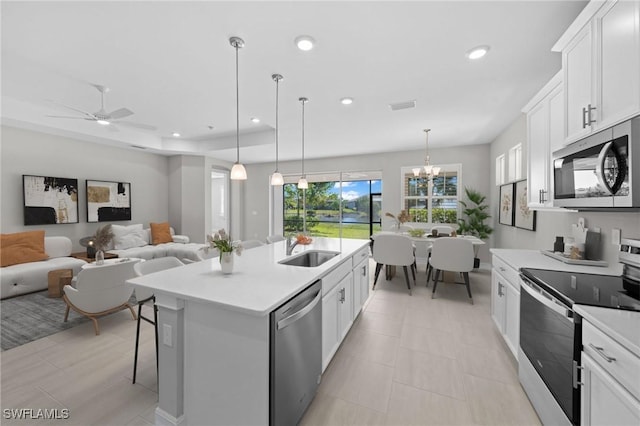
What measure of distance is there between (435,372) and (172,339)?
2060 mm

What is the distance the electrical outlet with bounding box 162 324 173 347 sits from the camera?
4.81 feet

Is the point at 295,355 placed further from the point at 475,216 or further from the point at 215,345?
the point at 475,216

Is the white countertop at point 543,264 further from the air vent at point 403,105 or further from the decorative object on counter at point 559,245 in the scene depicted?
the air vent at point 403,105

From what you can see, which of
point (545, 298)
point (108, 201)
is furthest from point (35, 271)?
point (545, 298)

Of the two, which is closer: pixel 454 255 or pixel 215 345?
pixel 215 345

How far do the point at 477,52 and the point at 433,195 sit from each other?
398cm

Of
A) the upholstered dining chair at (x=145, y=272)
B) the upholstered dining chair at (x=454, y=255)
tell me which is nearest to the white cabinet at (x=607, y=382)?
the upholstered dining chair at (x=454, y=255)

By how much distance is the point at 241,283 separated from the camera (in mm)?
1619

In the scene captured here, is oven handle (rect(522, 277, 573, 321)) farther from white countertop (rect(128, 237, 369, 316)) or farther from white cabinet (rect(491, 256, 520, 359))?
white countertop (rect(128, 237, 369, 316))

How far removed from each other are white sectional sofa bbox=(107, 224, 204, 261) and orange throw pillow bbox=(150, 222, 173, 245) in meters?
0.15

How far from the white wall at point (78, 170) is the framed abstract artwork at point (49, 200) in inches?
4.3

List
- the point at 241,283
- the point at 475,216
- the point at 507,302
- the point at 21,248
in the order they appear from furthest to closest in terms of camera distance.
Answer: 1. the point at 475,216
2. the point at 21,248
3. the point at 507,302
4. the point at 241,283

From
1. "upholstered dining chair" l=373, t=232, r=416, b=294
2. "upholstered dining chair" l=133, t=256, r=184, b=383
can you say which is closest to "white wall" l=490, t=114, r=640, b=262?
"upholstered dining chair" l=373, t=232, r=416, b=294

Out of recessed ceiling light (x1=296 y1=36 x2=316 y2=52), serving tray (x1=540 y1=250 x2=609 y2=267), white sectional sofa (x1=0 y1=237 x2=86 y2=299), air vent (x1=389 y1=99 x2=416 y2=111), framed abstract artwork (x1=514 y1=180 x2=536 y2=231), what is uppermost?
air vent (x1=389 y1=99 x2=416 y2=111)
